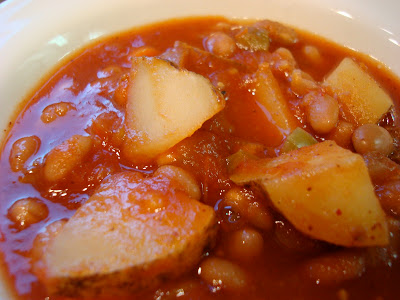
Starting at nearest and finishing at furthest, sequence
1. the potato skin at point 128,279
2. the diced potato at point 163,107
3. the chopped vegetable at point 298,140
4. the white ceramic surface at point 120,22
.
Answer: the potato skin at point 128,279 → the diced potato at point 163,107 → the chopped vegetable at point 298,140 → the white ceramic surface at point 120,22

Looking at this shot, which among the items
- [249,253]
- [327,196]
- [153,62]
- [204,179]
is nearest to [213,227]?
[249,253]

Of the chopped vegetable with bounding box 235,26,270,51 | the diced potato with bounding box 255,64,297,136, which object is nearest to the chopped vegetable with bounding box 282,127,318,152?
the diced potato with bounding box 255,64,297,136

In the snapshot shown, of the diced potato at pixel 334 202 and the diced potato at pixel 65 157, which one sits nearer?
the diced potato at pixel 334 202

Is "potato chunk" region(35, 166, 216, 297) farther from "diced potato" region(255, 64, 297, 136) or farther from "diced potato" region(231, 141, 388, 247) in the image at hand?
"diced potato" region(255, 64, 297, 136)

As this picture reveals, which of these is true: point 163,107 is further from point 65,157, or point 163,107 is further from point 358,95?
point 358,95

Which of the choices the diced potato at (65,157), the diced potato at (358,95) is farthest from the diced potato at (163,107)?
the diced potato at (358,95)

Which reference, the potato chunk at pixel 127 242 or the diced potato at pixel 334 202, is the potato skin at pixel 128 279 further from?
the diced potato at pixel 334 202

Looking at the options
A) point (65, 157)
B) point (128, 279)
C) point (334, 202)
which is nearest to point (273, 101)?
point (334, 202)

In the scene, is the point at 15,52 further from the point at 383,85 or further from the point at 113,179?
the point at 383,85
